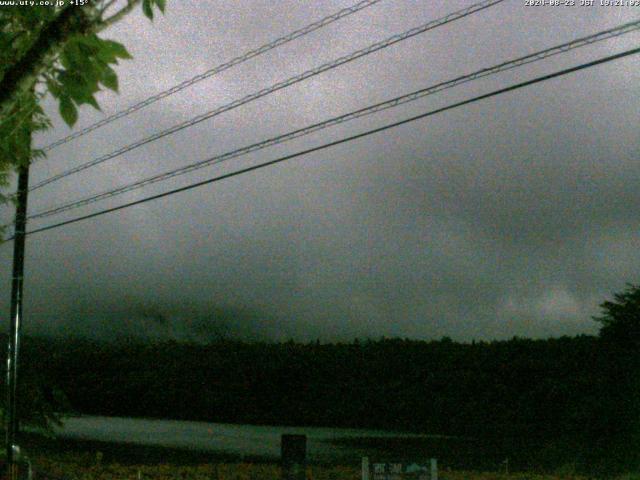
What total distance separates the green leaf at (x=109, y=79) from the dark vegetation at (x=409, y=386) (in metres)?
13.9

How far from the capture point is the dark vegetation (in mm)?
20328

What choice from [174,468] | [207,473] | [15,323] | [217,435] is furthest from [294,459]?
[217,435]

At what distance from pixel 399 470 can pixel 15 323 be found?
354 inches

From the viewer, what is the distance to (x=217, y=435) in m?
34.3

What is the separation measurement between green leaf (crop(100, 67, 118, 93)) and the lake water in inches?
858

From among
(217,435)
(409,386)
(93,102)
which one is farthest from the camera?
(409,386)

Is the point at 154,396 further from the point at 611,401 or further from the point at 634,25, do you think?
the point at 634,25

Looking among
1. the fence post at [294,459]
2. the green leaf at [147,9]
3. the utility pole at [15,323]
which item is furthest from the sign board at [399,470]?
the green leaf at [147,9]

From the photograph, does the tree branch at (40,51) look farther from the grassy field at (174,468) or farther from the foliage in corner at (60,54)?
the grassy field at (174,468)

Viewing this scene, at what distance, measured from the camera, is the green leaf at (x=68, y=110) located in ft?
9.37

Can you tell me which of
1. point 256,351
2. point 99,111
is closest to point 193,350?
point 256,351

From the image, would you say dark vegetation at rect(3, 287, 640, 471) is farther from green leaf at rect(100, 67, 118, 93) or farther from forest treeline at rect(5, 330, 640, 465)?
green leaf at rect(100, 67, 118, 93)

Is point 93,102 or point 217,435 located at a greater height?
point 93,102

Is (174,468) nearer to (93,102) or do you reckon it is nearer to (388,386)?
(93,102)
